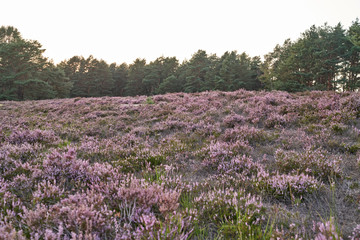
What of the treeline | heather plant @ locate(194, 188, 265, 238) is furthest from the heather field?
the treeline

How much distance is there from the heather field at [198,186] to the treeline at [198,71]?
4459 cm

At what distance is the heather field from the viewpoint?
1.88m

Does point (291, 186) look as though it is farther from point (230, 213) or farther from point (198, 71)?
point (198, 71)

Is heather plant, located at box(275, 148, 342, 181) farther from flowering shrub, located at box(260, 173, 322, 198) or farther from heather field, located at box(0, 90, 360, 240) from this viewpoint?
flowering shrub, located at box(260, 173, 322, 198)

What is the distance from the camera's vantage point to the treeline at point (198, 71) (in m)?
45.0

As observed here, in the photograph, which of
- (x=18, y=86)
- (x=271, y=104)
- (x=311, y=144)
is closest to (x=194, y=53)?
(x=18, y=86)

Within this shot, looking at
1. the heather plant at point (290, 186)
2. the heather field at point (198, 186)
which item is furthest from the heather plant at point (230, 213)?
the heather plant at point (290, 186)

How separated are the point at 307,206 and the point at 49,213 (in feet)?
10.6

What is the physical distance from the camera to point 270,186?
2.93m

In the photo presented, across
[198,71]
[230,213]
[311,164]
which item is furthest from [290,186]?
[198,71]

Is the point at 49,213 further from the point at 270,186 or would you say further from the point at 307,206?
the point at 307,206

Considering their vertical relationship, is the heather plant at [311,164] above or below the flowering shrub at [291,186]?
above

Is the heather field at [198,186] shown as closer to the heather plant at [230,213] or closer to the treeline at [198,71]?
the heather plant at [230,213]

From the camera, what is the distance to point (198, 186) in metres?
3.16
